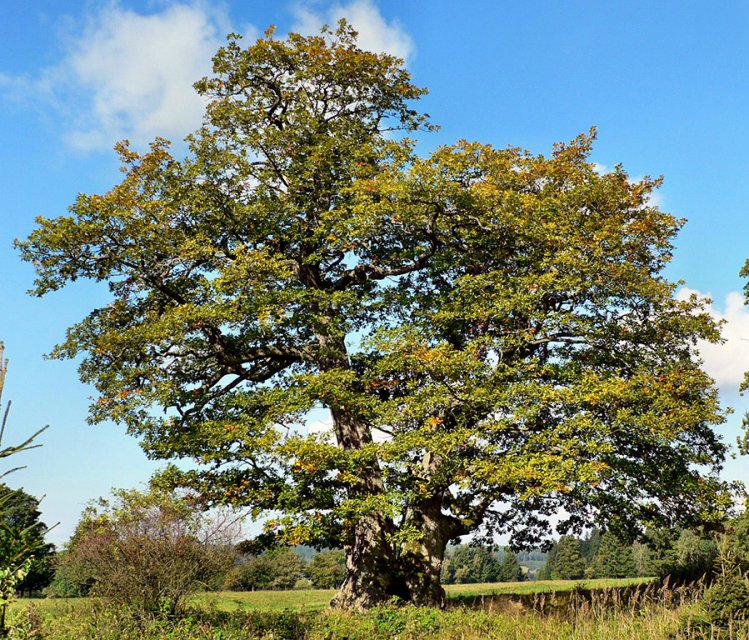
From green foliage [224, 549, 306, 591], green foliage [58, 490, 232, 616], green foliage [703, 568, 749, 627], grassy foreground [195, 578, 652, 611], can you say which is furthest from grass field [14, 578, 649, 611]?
green foliage [703, 568, 749, 627]

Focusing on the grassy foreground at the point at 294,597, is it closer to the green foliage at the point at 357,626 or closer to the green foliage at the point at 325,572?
the green foliage at the point at 357,626

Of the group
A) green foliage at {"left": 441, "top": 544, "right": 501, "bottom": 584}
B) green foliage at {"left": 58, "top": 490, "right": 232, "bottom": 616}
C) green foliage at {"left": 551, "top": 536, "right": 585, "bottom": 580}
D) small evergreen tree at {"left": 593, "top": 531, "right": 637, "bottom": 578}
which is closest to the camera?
green foliage at {"left": 58, "top": 490, "right": 232, "bottom": 616}

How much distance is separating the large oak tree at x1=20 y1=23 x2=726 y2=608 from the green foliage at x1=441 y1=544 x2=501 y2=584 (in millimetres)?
50723

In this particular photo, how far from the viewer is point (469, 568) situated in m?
66.6

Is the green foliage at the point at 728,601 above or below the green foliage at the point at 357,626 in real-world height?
above

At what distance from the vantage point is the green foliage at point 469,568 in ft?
215

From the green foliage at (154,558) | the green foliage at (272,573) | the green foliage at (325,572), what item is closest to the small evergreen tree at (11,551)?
the green foliage at (154,558)

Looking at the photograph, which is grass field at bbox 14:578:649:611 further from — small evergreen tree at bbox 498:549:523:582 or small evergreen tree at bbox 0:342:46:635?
small evergreen tree at bbox 498:549:523:582

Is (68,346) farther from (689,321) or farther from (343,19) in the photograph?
(689,321)

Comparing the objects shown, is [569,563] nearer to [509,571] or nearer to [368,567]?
[509,571]

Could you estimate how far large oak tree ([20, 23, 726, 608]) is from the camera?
48.0 feet

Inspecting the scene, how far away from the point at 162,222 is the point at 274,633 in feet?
34.2

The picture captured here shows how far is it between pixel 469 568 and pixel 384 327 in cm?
5664

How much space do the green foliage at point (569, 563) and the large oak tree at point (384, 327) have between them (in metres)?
47.1
